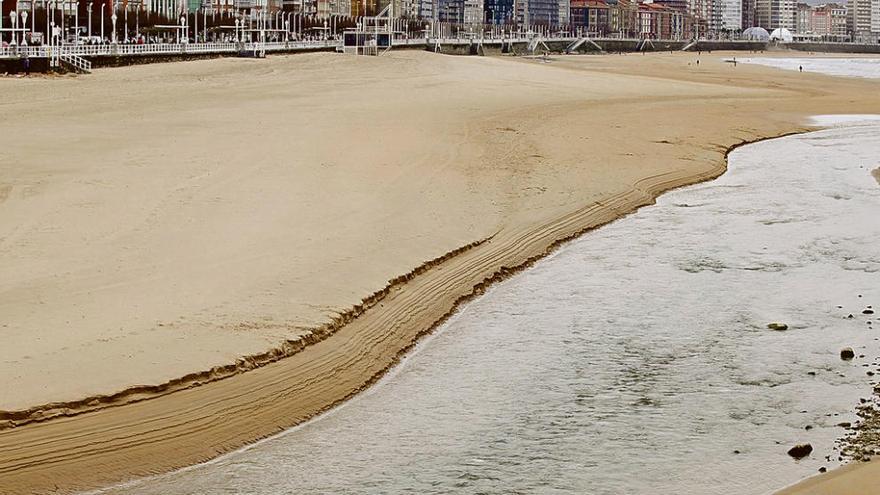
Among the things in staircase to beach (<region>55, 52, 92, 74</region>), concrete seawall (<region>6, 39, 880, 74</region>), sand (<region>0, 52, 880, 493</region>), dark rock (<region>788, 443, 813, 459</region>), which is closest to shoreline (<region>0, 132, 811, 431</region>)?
sand (<region>0, 52, 880, 493</region>)

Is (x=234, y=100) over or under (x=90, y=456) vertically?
over

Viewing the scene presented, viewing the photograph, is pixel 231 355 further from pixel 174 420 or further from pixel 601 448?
pixel 601 448

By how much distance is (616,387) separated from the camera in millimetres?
9945

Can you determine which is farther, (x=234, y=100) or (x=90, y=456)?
(x=234, y=100)

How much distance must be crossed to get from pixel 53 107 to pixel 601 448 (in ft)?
71.7

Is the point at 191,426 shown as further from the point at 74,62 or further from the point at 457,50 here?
the point at 457,50

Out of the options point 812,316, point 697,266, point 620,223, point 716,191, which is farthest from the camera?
point 716,191

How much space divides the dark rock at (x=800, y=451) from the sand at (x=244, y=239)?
3185 mm

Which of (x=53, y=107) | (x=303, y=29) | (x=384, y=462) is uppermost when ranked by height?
(x=303, y=29)

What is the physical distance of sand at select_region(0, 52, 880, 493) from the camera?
8.38 meters

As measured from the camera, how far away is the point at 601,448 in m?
8.59

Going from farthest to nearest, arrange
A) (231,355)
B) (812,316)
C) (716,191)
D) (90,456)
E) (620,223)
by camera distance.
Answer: (716,191)
(620,223)
(812,316)
(231,355)
(90,456)

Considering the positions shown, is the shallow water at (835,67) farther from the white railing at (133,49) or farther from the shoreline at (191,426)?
the shoreline at (191,426)

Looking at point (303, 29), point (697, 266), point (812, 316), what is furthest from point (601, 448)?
point (303, 29)
